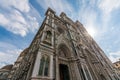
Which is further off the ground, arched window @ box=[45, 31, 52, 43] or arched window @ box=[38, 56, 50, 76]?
arched window @ box=[45, 31, 52, 43]

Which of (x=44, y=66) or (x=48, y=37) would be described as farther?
(x=48, y=37)

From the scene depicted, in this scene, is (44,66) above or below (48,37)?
below

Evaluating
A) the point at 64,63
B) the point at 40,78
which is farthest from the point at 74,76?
the point at 40,78

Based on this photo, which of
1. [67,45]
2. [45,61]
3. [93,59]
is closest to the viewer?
[45,61]

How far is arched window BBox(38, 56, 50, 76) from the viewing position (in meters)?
6.27

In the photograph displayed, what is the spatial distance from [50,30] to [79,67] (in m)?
6.29

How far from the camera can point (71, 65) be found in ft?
33.7

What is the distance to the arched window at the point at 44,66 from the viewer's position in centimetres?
627

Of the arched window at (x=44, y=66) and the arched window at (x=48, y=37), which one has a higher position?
the arched window at (x=48, y=37)

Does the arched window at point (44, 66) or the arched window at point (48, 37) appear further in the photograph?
the arched window at point (48, 37)

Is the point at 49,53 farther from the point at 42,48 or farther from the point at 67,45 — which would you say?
the point at 67,45

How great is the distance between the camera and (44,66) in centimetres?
678

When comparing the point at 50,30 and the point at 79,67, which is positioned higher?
the point at 50,30

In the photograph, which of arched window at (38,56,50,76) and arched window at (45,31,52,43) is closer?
arched window at (38,56,50,76)
